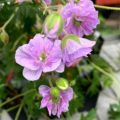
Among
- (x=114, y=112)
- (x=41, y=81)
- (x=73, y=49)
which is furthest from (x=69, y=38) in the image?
(x=114, y=112)

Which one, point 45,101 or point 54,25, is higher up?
point 54,25

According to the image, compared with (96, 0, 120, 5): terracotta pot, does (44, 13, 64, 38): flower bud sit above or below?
above

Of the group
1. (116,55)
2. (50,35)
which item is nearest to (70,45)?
(50,35)

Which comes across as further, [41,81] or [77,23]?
[41,81]

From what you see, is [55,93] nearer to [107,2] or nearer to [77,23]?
[77,23]

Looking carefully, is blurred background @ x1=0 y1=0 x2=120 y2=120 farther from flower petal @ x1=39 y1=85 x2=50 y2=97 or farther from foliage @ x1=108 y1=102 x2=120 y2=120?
flower petal @ x1=39 y1=85 x2=50 y2=97

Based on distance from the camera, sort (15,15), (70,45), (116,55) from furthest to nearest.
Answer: (116,55) < (15,15) < (70,45)

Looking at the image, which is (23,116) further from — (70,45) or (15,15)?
(70,45)

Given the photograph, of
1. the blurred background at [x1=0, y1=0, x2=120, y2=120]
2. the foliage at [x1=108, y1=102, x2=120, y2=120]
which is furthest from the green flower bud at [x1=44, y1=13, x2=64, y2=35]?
the foliage at [x1=108, y1=102, x2=120, y2=120]
